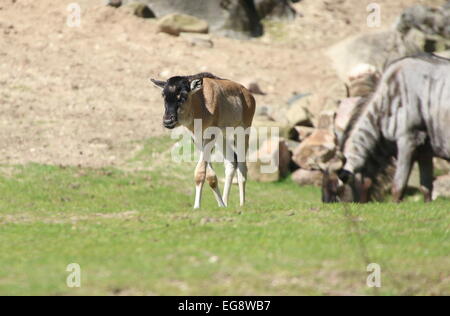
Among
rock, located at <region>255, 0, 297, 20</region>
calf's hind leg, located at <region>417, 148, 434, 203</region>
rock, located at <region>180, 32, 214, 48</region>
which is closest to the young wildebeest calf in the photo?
calf's hind leg, located at <region>417, 148, 434, 203</region>

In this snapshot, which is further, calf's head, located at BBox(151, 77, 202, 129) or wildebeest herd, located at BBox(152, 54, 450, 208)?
wildebeest herd, located at BBox(152, 54, 450, 208)

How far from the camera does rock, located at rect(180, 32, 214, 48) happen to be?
1150 inches

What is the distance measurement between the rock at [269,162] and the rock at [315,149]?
0.41 m

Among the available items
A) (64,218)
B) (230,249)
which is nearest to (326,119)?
(64,218)

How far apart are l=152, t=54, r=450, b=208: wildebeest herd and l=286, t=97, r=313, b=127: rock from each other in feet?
20.7

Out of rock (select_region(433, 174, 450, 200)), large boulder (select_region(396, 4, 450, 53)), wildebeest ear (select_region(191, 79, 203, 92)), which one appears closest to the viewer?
wildebeest ear (select_region(191, 79, 203, 92))

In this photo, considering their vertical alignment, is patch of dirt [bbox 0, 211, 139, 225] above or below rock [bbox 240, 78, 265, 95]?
below

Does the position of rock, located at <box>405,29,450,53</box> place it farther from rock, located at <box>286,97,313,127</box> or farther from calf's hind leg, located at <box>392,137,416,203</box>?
calf's hind leg, located at <box>392,137,416,203</box>

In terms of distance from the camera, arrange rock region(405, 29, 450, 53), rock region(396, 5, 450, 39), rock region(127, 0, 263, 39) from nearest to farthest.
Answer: rock region(405, 29, 450, 53) → rock region(396, 5, 450, 39) → rock region(127, 0, 263, 39)

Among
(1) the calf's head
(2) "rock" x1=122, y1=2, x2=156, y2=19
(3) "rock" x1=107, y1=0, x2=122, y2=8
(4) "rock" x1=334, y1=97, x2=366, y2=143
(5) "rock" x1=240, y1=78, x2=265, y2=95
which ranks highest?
(3) "rock" x1=107, y1=0, x2=122, y2=8

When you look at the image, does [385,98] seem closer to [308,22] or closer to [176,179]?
[176,179]

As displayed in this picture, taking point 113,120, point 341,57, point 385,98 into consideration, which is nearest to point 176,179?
point 113,120

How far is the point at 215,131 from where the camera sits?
44.8ft

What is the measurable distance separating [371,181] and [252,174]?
4510mm
